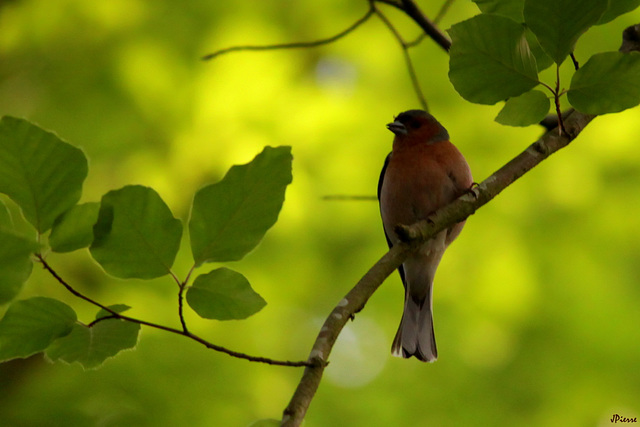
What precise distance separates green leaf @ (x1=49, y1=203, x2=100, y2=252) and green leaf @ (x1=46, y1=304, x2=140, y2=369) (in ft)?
0.81

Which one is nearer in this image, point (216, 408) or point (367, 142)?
point (216, 408)

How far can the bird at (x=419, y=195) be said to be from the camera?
346 centimetres

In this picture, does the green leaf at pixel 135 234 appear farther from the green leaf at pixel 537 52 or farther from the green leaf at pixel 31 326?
the green leaf at pixel 537 52

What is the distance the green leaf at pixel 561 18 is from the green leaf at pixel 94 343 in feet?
3.86

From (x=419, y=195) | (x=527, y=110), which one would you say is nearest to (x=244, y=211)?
(x=527, y=110)

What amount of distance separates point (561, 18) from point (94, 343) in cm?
132

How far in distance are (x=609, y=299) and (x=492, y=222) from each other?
1.20 meters

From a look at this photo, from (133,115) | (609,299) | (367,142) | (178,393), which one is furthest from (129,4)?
(609,299)

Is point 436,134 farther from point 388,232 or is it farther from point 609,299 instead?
point 609,299

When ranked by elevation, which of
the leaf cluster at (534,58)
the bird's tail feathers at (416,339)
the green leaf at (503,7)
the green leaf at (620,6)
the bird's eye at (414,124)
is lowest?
the bird's tail feathers at (416,339)

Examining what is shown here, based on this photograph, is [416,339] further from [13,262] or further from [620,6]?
[13,262]

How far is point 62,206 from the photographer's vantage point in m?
1.41

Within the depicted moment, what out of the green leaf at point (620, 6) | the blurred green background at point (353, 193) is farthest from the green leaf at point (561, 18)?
the blurred green background at point (353, 193)

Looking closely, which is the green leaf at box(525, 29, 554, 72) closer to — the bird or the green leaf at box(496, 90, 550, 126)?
the green leaf at box(496, 90, 550, 126)
